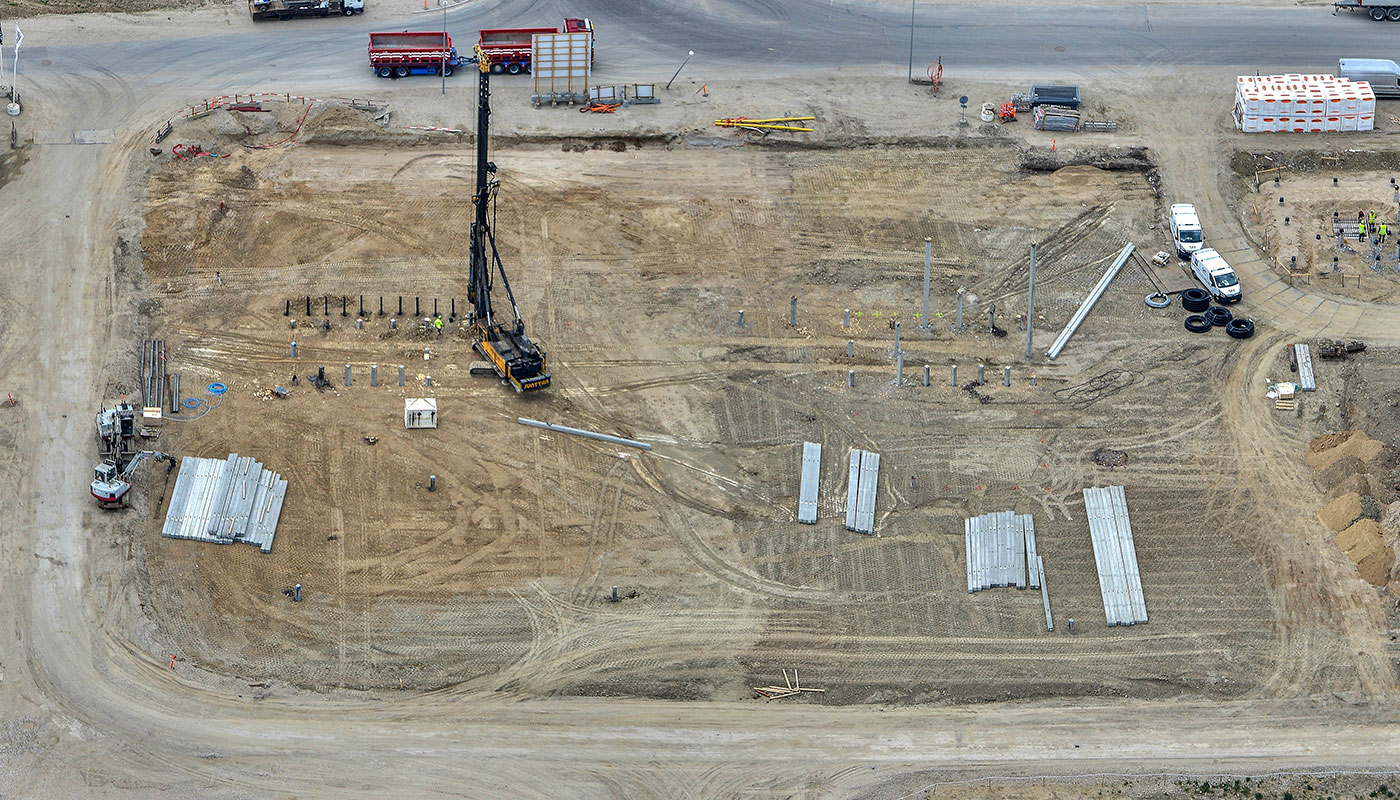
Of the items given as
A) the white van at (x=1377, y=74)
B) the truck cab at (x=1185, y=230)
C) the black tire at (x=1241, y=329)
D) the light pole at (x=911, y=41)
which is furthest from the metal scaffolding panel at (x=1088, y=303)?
the white van at (x=1377, y=74)

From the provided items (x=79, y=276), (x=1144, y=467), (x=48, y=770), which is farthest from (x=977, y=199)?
(x=48, y=770)

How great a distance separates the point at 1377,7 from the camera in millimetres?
98125

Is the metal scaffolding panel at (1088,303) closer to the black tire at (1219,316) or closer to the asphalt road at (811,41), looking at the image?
the black tire at (1219,316)

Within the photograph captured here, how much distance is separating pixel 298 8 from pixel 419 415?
32008mm

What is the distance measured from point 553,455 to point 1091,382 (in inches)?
766

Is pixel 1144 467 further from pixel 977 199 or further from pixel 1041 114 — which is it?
pixel 1041 114

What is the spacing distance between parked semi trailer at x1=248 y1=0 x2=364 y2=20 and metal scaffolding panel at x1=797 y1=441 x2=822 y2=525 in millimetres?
37640

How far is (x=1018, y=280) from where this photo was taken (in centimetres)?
8006

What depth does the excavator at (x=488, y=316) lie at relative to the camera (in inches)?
2886

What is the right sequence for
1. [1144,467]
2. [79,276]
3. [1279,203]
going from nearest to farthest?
[1144,467] < [79,276] < [1279,203]

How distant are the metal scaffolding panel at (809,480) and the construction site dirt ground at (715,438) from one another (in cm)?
40

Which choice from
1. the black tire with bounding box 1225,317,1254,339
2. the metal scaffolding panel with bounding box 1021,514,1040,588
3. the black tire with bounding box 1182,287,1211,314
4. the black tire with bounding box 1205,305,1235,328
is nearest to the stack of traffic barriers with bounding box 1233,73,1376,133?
the black tire with bounding box 1182,287,1211,314

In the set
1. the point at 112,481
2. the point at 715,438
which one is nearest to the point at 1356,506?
the point at 715,438

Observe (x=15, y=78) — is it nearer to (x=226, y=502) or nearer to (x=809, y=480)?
(x=226, y=502)
